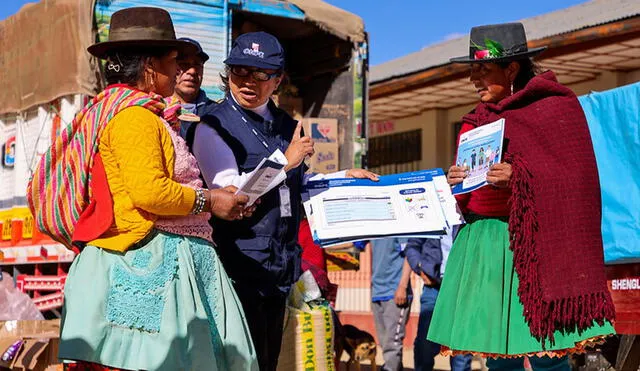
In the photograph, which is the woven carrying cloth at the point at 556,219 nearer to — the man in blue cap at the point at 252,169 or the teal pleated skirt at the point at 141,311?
the man in blue cap at the point at 252,169

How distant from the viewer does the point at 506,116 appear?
14.4ft

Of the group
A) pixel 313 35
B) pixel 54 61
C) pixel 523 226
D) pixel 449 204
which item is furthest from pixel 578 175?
pixel 313 35

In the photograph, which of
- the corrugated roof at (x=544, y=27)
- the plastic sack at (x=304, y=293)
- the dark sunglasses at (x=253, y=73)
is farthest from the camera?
the corrugated roof at (x=544, y=27)

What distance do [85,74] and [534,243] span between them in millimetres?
4886

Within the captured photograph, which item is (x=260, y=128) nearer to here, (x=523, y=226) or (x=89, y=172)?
(x=89, y=172)

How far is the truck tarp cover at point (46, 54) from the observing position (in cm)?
806

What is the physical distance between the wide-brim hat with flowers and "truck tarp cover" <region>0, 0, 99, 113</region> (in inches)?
170

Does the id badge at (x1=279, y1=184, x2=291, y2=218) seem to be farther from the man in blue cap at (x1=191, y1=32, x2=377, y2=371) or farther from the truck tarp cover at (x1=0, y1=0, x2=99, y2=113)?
the truck tarp cover at (x1=0, y1=0, x2=99, y2=113)

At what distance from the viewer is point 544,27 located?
15.8 metres

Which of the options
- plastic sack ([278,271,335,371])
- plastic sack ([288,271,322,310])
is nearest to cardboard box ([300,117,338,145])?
plastic sack ([288,271,322,310])

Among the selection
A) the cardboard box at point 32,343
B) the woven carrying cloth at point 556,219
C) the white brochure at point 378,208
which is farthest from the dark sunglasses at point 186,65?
the cardboard box at point 32,343

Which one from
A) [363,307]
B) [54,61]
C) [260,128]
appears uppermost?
[54,61]

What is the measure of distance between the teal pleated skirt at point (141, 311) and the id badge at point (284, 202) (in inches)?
27.3

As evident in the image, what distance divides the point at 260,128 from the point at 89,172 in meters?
0.97
